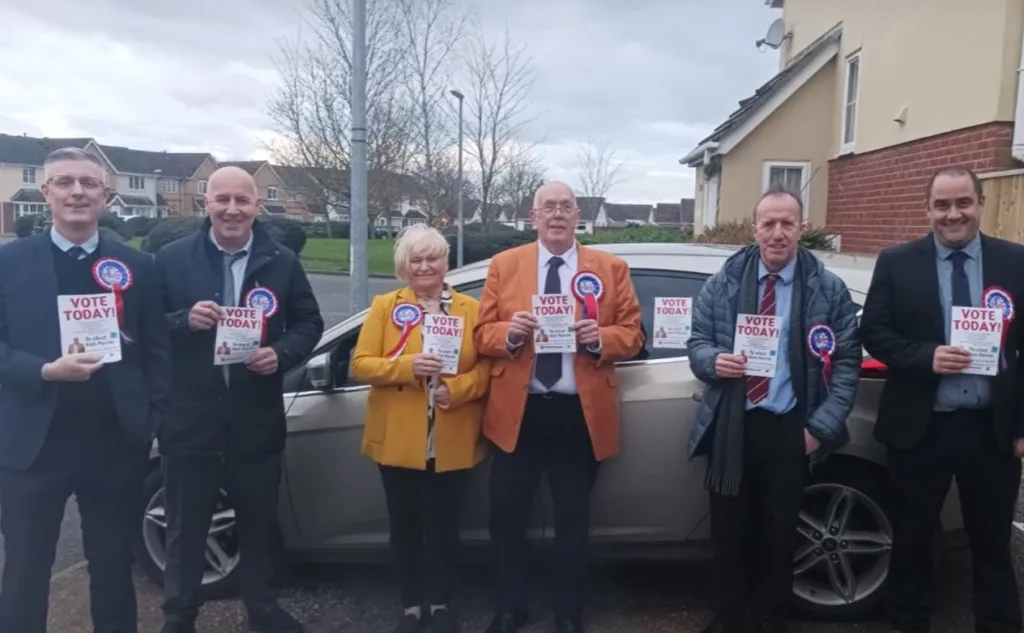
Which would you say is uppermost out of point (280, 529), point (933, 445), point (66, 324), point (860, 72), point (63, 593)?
point (860, 72)

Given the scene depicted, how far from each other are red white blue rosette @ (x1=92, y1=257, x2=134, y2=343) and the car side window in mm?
2223

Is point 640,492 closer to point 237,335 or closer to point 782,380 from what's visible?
point 782,380

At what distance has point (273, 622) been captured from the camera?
3.73 meters

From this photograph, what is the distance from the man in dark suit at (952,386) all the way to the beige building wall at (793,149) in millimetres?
11342

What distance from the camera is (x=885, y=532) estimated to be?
3781mm

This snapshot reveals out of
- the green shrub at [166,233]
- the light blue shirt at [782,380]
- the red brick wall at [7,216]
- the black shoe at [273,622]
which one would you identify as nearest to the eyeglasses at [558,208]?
the light blue shirt at [782,380]

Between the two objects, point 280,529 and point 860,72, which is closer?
point 280,529

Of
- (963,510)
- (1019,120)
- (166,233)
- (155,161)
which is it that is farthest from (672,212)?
(963,510)

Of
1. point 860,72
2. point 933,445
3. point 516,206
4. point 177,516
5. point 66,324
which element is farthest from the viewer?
point 516,206

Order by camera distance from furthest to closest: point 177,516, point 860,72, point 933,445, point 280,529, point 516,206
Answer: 1. point 516,206
2. point 860,72
3. point 280,529
4. point 177,516
5. point 933,445

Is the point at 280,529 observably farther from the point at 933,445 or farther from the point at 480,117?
the point at 480,117

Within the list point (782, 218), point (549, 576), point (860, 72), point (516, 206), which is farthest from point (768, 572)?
point (516, 206)

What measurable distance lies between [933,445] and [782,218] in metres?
1.10

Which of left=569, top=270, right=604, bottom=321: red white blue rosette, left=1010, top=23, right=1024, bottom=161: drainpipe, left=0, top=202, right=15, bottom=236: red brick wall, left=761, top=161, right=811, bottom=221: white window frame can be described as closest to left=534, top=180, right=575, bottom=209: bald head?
left=569, top=270, right=604, bottom=321: red white blue rosette
